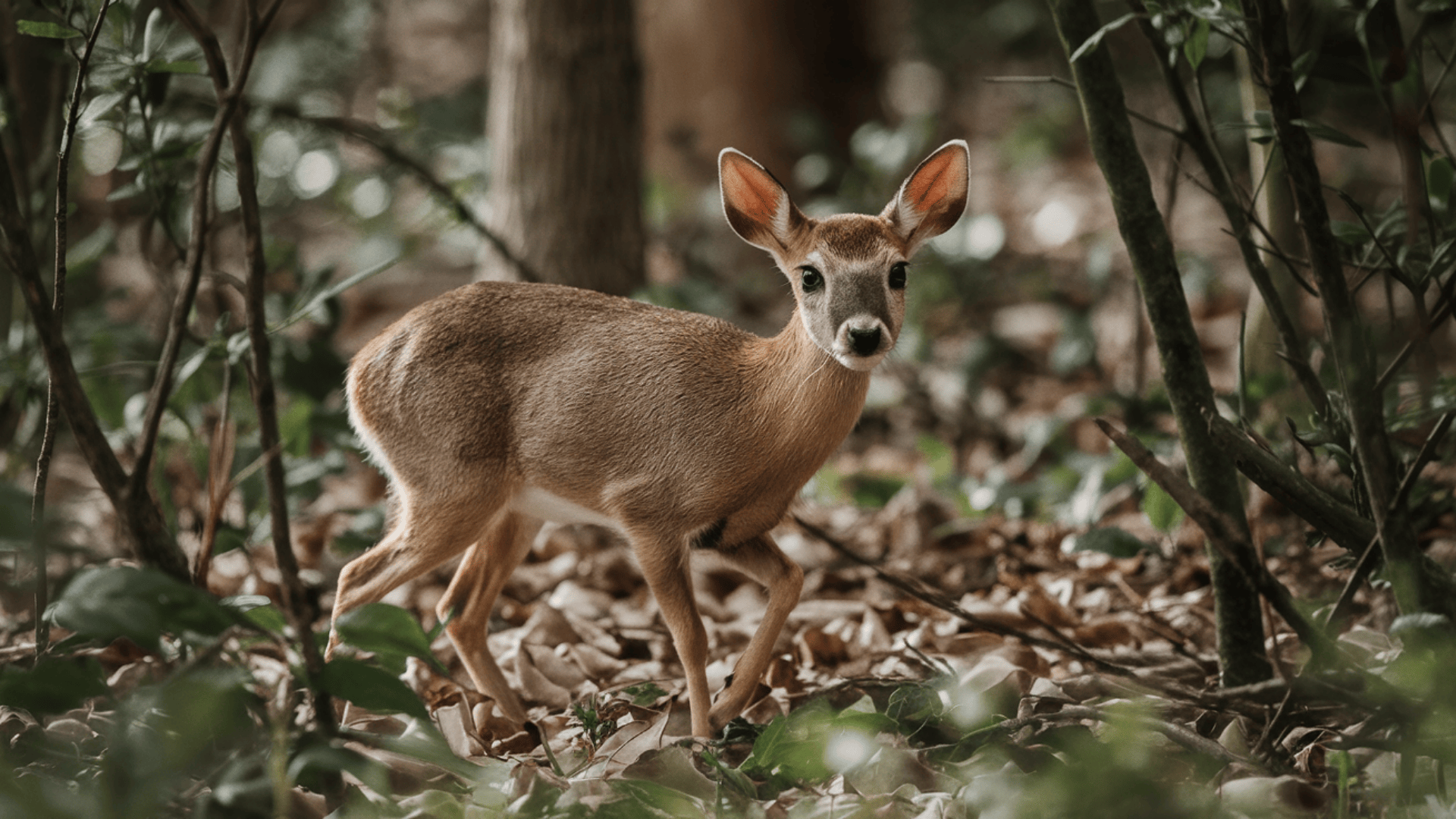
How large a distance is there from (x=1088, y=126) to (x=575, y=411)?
164 cm

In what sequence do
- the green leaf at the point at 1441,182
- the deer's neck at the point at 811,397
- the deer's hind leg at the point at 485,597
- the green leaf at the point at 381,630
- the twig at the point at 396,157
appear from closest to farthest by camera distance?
the green leaf at the point at 381,630 < the green leaf at the point at 1441,182 < the deer's neck at the point at 811,397 < the deer's hind leg at the point at 485,597 < the twig at the point at 396,157

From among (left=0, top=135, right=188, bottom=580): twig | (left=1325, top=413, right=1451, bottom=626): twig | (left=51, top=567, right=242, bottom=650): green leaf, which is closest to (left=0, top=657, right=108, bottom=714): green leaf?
(left=51, top=567, right=242, bottom=650): green leaf

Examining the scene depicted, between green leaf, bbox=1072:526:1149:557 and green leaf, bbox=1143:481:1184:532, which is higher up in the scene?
green leaf, bbox=1143:481:1184:532

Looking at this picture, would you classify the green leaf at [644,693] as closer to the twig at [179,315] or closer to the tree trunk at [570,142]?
the twig at [179,315]

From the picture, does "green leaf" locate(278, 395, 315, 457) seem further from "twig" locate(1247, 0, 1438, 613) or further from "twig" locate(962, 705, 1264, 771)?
"twig" locate(1247, 0, 1438, 613)

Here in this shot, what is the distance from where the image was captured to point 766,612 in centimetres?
365

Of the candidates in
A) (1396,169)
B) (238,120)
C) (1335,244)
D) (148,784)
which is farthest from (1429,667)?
(1396,169)

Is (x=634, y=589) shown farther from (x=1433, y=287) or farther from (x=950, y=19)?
(x=950, y=19)

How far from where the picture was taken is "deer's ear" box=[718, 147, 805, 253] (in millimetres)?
3719

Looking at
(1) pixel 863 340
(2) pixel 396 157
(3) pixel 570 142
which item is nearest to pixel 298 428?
(2) pixel 396 157

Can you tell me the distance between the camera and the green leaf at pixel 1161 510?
156 inches

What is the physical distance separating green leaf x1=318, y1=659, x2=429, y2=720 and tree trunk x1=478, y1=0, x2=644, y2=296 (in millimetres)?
3443

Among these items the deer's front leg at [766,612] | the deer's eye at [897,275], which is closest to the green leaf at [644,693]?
the deer's front leg at [766,612]

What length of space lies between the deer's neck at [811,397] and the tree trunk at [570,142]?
7.41 feet
